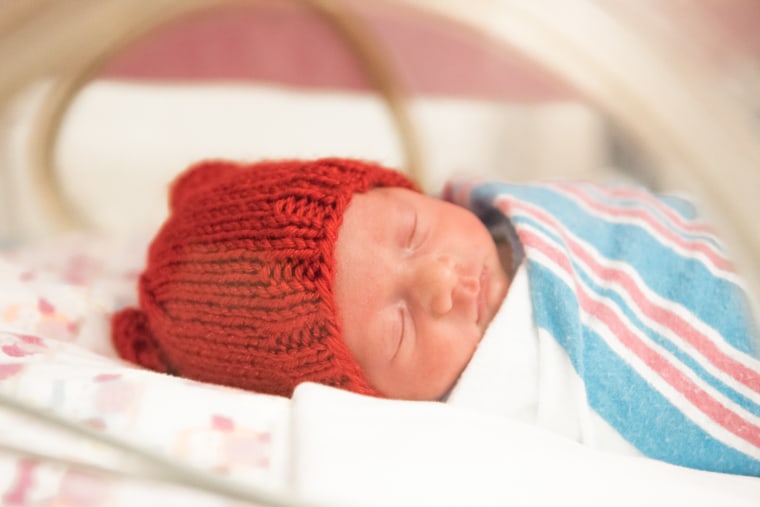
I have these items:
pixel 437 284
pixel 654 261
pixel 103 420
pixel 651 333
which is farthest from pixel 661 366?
pixel 103 420

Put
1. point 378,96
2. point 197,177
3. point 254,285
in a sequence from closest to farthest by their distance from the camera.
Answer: point 254,285, point 197,177, point 378,96

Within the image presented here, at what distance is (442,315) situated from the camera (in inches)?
30.0

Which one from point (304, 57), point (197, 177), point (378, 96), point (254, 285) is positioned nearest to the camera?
point (254, 285)

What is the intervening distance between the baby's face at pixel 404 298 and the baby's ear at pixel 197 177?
0.81 feet

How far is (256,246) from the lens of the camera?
2.40ft

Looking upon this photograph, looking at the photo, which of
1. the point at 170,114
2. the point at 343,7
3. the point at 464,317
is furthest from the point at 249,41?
the point at 464,317

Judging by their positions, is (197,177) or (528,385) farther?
(197,177)

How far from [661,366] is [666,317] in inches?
2.6

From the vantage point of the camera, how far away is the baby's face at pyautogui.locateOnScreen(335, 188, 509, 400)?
2.40 ft

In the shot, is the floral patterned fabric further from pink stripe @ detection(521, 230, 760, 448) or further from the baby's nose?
pink stripe @ detection(521, 230, 760, 448)

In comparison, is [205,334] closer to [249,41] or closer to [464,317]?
[464,317]

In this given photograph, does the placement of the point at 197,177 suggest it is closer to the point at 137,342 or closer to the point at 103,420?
the point at 137,342

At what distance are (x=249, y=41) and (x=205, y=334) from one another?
36.6 inches

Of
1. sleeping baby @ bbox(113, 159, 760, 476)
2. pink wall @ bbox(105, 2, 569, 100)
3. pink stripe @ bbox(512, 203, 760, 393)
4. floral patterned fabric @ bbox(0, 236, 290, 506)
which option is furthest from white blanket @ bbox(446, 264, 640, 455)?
pink wall @ bbox(105, 2, 569, 100)
